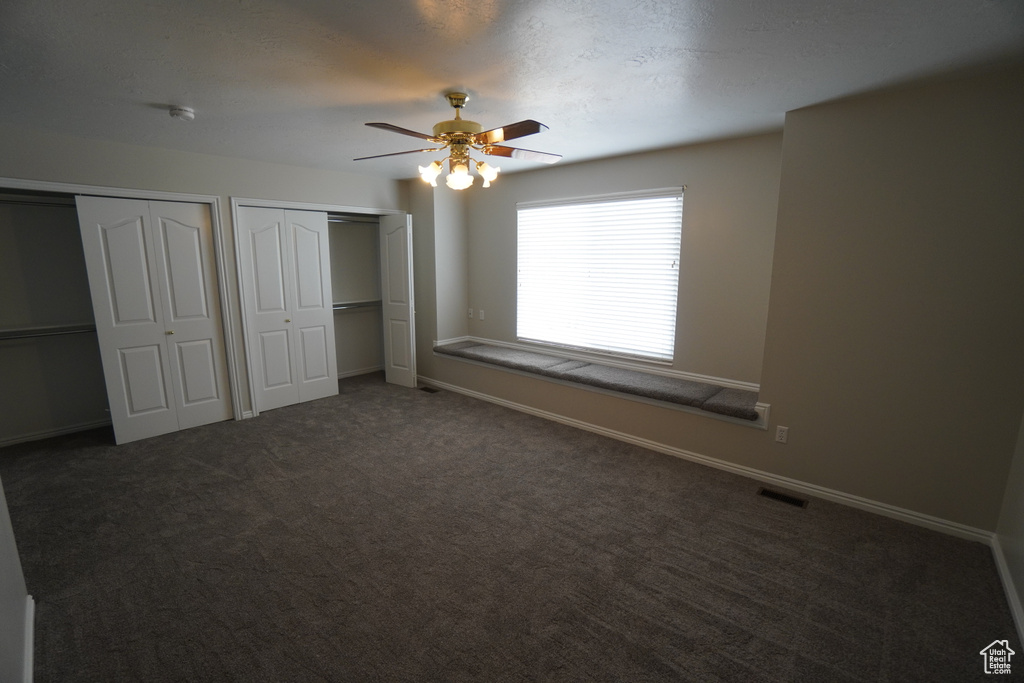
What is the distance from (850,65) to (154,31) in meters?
3.12

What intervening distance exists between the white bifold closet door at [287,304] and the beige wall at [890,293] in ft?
12.6

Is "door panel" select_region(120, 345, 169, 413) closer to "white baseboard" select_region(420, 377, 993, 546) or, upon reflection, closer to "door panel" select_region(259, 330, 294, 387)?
"door panel" select_region(259, 330, 294, 387)

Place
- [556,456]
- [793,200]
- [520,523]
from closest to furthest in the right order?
1. [520,523]
2. [793,200]
3. [556,456]

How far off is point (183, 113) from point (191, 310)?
1.99 m

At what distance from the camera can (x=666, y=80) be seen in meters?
2.34

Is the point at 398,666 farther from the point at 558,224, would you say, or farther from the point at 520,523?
the point at 558,224

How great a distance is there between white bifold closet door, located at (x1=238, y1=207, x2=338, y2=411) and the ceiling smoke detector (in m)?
1.57

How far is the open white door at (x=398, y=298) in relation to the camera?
17.0 ft

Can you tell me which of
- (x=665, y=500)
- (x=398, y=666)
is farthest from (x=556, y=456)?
(x=398, y=666)

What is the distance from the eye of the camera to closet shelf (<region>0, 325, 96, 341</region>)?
3.57 meters

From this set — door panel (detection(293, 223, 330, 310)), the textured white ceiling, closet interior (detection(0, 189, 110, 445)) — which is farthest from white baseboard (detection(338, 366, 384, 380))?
the textured white ceiling

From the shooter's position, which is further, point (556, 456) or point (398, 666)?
point (556, 456)

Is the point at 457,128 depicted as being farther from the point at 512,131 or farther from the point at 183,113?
the point at 183,113
